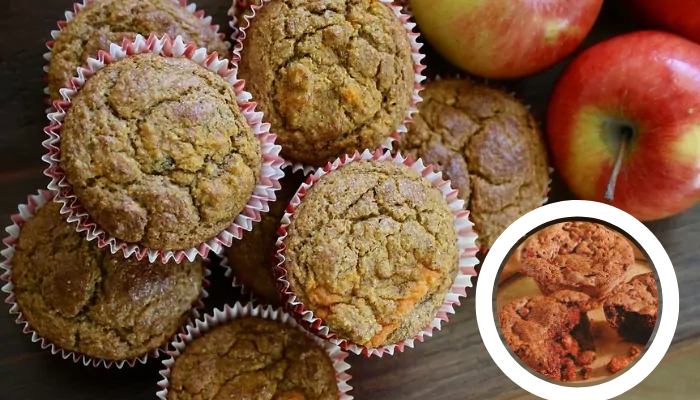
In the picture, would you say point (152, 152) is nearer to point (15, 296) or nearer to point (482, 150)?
point (15, 296)

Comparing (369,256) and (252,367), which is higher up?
(369,256)

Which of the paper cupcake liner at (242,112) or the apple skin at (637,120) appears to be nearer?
the paper cupcake liner at (242,112)

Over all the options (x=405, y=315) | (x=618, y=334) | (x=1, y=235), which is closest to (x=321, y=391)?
(x=405, y=315)

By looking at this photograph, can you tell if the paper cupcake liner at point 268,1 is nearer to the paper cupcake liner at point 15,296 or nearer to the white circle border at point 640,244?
the white circle border at point 640,244

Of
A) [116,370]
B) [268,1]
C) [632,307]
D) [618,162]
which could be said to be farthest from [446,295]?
[116,370]

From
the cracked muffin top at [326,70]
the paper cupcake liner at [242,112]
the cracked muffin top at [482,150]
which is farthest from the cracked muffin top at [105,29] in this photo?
the cracked muffin top at [482,150]
